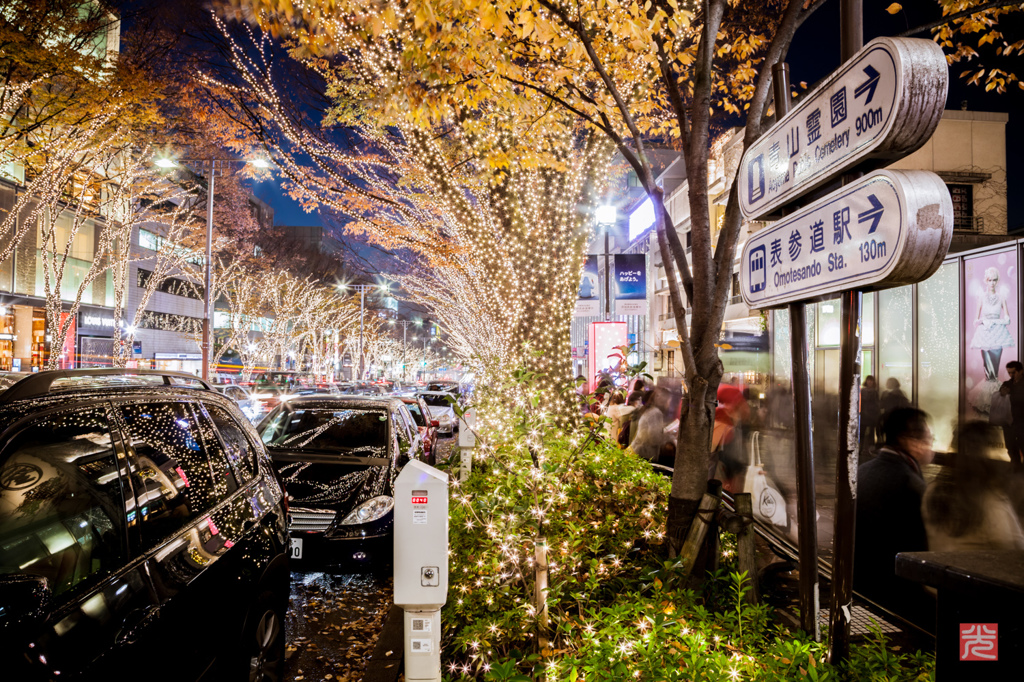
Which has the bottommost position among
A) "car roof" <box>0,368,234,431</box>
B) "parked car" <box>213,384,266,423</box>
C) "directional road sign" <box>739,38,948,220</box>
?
"parked car" <box>213,384,266,423</box>

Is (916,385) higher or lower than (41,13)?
lower

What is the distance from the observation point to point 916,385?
10.0m

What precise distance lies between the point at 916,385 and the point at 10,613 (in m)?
12.1

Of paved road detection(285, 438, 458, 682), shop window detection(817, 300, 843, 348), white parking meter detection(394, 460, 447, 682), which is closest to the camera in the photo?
white parking meter detection(394, 460, 447, 682)

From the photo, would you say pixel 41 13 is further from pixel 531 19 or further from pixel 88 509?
pixel 88 509

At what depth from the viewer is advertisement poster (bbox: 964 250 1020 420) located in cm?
798

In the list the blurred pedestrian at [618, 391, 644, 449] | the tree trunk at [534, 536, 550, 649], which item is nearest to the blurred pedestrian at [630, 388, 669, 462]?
the blurred pedestrian at [618, 391, 644, 449]

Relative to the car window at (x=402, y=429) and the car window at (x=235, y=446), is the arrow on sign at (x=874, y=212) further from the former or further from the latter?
the car window at (x=402, y=429)

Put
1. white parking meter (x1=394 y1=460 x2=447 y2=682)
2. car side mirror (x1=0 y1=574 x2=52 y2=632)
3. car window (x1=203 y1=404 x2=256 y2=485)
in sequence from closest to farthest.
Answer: car side mirror (x1=0 y1=574 x2=52 y2=632) < white parking meter (x1=394 y1=460 x2=447 y2=682) < car window (x1=203 y1=404 x2=256 y2=485)

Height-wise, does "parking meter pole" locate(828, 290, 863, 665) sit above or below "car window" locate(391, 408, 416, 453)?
above

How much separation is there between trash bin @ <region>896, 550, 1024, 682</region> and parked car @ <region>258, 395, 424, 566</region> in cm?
442

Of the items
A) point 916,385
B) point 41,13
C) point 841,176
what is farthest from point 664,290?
point 841,176

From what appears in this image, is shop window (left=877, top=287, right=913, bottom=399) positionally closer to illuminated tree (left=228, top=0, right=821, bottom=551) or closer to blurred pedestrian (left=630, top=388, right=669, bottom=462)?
blurred pedestrian (left=630, top=388, right=669, bottom=462)

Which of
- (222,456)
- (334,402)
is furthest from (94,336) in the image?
(222,456)
